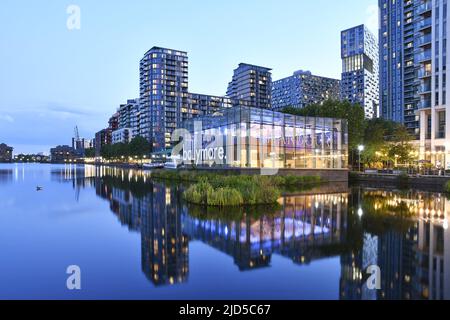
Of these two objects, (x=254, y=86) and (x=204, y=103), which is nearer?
(x=204, y=103)

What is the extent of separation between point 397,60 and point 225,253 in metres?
152

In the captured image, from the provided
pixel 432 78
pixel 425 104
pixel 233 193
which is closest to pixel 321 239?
pixel 233 193

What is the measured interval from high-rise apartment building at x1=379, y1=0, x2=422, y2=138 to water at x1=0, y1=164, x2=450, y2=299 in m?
121

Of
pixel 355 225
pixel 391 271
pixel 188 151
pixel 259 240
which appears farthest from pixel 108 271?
pixel 188 151

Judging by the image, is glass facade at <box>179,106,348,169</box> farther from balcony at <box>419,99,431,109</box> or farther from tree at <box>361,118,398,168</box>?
balcony at <box>419,99,431,109</box>

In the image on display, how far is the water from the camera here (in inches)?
290

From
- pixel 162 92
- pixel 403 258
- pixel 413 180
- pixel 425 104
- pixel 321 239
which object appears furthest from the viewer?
pixel 162 92

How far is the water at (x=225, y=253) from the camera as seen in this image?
735 centimetres

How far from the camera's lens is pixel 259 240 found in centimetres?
1167

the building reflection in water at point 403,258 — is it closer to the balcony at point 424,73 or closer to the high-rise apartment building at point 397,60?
the balcony at point 424,73

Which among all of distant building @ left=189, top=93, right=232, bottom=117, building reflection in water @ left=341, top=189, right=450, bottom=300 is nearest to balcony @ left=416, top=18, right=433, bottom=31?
building reflection in water @ left=341, top=189, right=450, bottom=300

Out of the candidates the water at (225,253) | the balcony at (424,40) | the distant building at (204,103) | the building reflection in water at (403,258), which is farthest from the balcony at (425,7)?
the distant building at (204,103)

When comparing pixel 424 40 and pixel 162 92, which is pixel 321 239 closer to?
pixel 424 40

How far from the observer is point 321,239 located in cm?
1200
